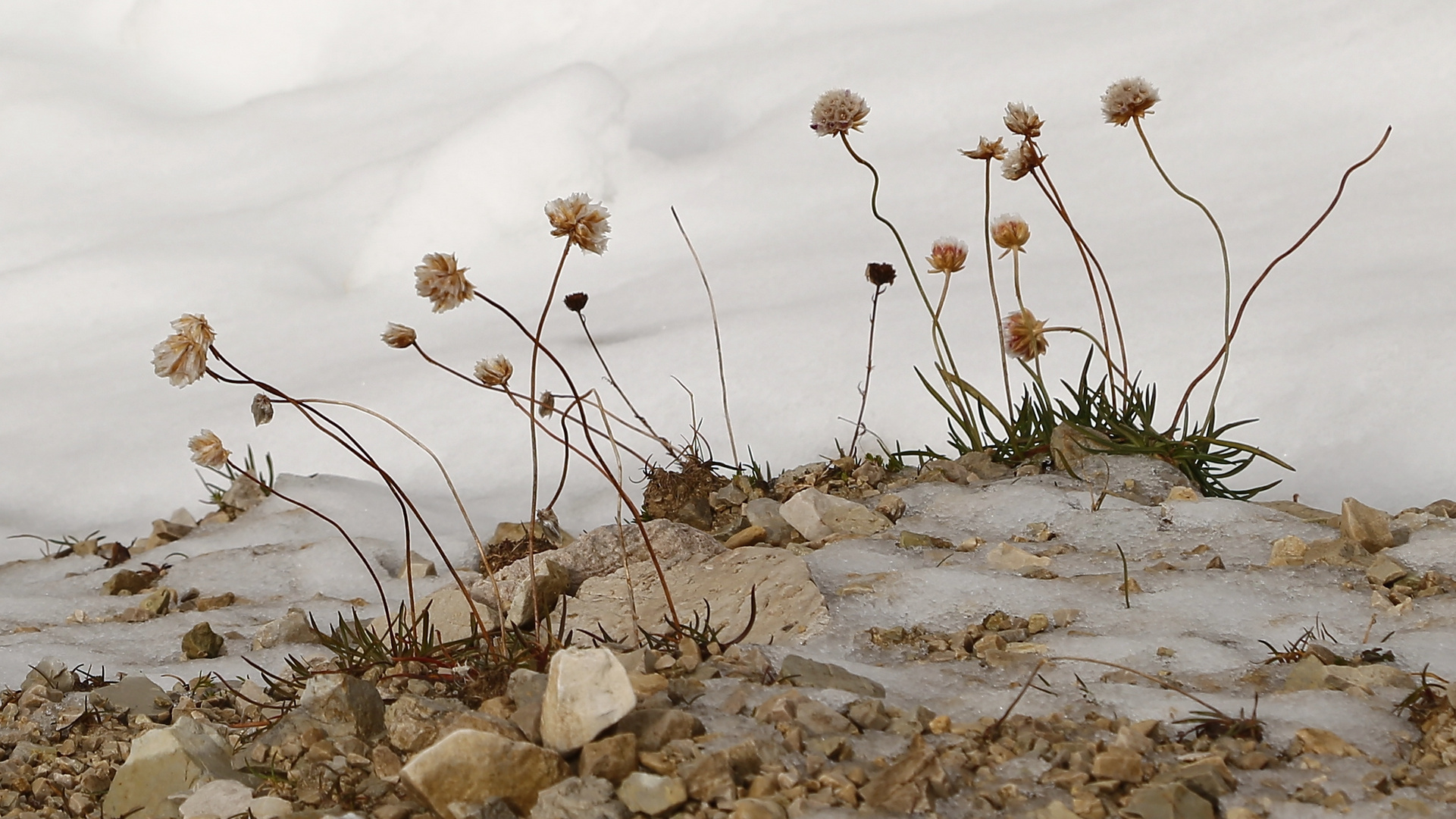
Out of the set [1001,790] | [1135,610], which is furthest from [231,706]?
[1135,610]

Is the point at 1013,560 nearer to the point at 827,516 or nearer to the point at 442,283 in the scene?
the point at 827,516

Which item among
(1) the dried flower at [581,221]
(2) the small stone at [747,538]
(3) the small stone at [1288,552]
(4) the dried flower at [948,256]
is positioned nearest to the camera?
(1) the dried flower at [581,221]

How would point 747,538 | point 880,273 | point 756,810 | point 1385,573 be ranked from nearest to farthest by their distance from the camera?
1. point 756,810
2. point 1385,573
3. point 747,538
4. point 880,273

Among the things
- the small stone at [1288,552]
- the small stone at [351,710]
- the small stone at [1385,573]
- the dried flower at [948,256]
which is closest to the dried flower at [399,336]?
the small stone at [351,710]

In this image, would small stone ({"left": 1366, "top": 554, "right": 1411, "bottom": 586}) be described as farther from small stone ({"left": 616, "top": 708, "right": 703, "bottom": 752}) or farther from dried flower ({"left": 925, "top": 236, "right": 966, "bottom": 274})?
small stone ({"left": 616, "top": 708, "right": 703, "bottom": 752})

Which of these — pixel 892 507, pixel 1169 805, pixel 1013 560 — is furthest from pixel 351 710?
pixel 892 507

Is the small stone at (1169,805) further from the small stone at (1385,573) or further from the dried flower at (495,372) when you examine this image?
the dried flower at (495,372)

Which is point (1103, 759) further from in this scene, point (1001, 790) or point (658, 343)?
point (658, 343)
